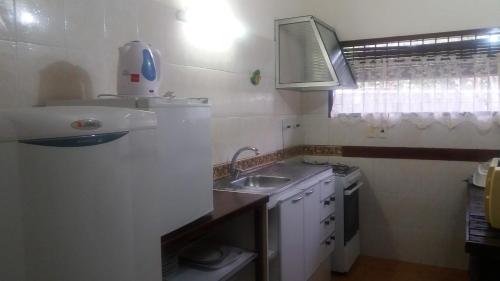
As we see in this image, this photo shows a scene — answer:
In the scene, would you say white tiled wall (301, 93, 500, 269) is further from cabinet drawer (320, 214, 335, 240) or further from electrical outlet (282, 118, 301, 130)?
cabinet drawer (320, 214, 335, 240)

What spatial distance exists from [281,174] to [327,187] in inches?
16.3

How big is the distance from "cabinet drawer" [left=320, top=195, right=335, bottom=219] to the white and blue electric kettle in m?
1.84

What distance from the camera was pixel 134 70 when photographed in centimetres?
150

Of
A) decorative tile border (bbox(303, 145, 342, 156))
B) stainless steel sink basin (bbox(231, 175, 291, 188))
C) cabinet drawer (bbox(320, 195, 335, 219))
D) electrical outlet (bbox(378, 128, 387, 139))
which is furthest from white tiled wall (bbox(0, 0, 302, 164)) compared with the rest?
electrical outlet (bbox(378, 128, 387, 139))

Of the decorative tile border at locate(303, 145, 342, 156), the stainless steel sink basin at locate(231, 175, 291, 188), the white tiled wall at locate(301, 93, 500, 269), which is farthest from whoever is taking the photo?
the decorative tile border at locate(303, 145, 342, 156)

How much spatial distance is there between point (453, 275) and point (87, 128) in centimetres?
339

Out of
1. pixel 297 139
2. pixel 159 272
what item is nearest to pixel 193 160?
pixel 159 272

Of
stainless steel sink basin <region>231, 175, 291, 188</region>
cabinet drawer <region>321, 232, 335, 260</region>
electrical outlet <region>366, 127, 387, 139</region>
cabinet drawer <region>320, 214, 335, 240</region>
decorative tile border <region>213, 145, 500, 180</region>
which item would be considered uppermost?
electrical outlet <region>366, 127, 387, 139</region>

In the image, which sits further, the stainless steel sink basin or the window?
the window

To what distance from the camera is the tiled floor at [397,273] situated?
129 inches

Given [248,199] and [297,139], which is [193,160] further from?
[297,139]

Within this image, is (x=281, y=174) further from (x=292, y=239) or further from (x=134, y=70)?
(x=134, y=70)

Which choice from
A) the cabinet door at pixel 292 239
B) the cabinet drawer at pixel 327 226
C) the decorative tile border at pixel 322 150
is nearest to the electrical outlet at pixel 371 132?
the decorative tile border at pixel 322 150

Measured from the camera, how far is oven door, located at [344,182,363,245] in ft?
10.8
